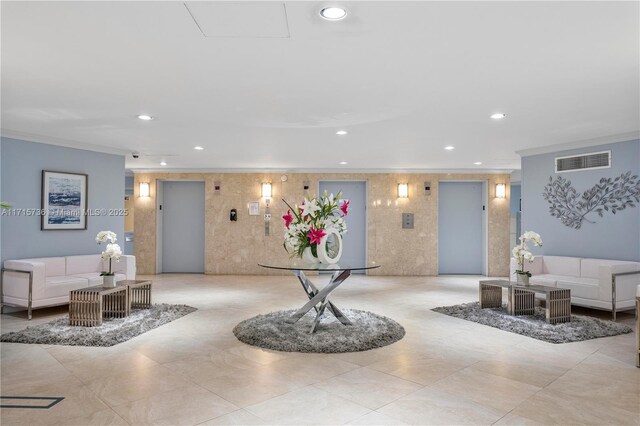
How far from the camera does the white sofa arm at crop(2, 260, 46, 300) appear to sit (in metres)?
5.50

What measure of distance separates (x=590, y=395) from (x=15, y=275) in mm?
6813

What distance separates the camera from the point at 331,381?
337 centimetres

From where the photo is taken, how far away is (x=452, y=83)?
3910 millimetres

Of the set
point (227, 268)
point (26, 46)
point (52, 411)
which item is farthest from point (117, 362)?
point (227, 268)

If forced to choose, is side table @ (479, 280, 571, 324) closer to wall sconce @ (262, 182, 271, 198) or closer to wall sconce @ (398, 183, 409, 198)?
wall sconce @ (398, 183, 409, 198)

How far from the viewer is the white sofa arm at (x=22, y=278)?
18.1ft

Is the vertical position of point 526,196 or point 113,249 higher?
point 526,196

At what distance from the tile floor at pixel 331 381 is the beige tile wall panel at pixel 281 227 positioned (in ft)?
16.4

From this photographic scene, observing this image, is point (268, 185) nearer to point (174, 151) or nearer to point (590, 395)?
point (174, 151)

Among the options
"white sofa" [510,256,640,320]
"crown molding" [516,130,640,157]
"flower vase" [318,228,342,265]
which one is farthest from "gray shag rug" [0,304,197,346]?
"crown molding" [516,130,640,157]

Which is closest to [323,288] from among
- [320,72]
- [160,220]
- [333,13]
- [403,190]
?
[320,72]

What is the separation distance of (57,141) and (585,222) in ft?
28.2

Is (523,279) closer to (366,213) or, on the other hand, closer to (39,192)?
(366,213)

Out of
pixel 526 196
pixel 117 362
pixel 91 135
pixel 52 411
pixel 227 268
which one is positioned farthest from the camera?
pixel 227 268
